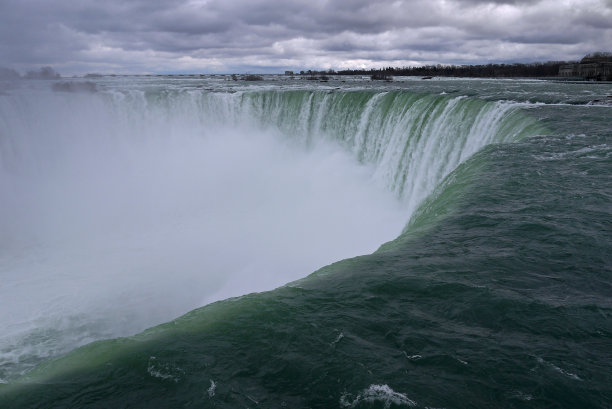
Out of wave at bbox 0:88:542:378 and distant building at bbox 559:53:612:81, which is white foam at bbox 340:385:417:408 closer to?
wave at bbox 0:88:542:378

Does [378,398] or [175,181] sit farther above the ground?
[378,398]

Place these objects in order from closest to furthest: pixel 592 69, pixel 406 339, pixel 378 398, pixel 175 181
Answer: pixel 378 398 → pixel 406 339 → pixel 175 181 → pixel 592 69

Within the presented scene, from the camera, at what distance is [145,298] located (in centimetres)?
1083

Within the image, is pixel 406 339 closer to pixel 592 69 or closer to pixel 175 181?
pixel 175 181

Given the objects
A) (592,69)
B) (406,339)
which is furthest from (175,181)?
(592,69)

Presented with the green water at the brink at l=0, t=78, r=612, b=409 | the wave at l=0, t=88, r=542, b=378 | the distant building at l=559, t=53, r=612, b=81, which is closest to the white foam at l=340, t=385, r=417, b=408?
the green water at the brink at l=0, t=78, r=612, b=409

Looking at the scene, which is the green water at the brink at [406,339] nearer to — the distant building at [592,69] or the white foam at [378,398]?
the white foam at [378,398]

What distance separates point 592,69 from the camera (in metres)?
49.7

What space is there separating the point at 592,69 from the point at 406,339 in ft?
189

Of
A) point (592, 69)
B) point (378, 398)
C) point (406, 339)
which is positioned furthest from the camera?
point (592, 69)

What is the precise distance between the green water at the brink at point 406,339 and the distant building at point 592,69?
45.0 meters

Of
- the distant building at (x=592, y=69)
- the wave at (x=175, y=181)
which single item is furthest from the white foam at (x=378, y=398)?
the distant building at (x=592, y=69)

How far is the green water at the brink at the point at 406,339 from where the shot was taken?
12.1 ft

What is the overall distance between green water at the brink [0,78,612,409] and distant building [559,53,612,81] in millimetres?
45041
